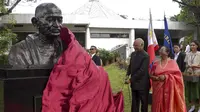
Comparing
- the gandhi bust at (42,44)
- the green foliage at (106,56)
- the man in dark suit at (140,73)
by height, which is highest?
the gandhi bust at (42,44)

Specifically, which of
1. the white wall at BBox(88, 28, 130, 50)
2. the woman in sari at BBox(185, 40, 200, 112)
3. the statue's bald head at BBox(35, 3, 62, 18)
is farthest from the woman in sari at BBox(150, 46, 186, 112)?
the white wall at BBox(88, 28, 130, 50)

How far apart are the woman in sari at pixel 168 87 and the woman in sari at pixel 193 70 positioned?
129 cm

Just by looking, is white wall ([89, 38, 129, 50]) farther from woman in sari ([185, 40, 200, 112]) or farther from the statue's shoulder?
the statue's shoulder

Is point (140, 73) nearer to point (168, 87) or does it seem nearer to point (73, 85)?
point (168, 87)

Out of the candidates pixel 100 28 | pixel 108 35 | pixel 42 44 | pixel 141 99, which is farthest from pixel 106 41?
pixel 42 44

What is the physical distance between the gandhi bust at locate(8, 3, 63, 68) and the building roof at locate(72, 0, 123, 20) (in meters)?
24.8

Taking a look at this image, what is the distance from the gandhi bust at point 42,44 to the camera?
299 centimetres

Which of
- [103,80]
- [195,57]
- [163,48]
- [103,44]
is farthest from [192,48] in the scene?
[103,44]

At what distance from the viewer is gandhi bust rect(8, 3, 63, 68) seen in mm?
2994

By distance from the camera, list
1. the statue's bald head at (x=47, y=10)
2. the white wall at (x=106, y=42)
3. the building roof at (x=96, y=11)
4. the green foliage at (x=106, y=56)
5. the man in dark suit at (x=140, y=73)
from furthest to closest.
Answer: the building roof at (x=96, y=11), the white wall at (x=106, y=42), the green foliage at (x=106, y=56), the man in dark suit at (x=140, y=73), the statue's bald head at (x=47, y=10)

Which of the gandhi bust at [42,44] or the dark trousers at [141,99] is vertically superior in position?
the gandhi bust at [42,44]

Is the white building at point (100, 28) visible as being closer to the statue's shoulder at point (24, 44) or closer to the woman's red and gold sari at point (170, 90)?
the woman's red and gold sari at point (170, 90)

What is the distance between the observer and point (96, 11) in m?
29.3

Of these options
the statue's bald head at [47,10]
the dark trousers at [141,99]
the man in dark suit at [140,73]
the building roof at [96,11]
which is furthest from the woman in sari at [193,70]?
the building roof at [96,11]
